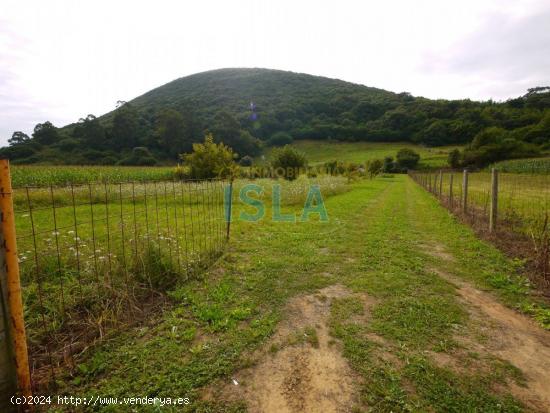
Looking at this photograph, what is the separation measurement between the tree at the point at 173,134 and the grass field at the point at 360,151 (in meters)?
16.5

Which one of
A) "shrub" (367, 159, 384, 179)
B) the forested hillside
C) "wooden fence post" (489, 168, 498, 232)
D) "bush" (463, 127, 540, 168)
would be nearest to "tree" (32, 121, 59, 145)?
the forested hillside

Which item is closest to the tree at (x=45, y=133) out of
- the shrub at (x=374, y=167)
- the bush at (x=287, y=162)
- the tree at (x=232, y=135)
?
the tree at (x=232, y=135)

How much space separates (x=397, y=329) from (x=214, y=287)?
242 cm

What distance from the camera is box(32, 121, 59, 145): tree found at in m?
50.1

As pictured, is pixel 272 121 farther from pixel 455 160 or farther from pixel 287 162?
pixel 287 162

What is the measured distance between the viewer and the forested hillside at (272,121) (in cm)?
4872

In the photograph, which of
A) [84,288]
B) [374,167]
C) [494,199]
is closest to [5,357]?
[84,288]

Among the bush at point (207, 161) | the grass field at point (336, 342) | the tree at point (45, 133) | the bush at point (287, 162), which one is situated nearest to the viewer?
the grass field at point (336, 342)

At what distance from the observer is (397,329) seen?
2969mm

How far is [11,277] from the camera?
1787 mm

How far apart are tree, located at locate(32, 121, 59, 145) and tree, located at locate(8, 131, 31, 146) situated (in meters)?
1.44

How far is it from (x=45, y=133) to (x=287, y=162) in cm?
5038

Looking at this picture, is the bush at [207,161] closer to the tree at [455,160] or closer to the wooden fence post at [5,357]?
the wooden fence post at [5,357]

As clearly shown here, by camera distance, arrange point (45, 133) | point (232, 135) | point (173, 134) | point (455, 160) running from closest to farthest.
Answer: point (455, 160), point (45, 133), point (173, 134), point (232, 135)
